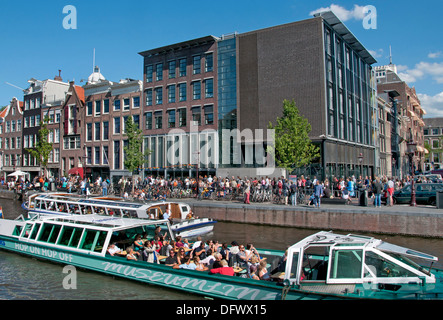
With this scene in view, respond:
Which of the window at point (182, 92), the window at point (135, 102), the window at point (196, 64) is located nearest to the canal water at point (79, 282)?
the window at point (182, 92)

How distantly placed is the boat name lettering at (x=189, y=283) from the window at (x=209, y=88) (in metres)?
28.2

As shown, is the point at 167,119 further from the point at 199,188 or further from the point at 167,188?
the point at 199,188

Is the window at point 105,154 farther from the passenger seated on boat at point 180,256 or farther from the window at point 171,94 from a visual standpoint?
the passenger seated on boat at point 180,256

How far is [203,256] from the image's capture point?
11.7m

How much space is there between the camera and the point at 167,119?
40906 millimetres

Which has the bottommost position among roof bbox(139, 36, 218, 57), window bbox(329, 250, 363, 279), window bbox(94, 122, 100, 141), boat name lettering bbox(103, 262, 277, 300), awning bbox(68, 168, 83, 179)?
boat name lettering bbox(103, 262, 277, 300)

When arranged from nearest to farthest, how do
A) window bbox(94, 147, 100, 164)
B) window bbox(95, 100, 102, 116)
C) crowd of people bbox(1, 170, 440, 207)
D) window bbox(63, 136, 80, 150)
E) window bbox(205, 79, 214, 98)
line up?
1. crowd of people bbox(1, 170, 440, 207)
2. window bbox(205, 79, 214, 98)
3. window bbox(94, 147, 100, 164)
4. window bbox(95, 100, 102, 116)
5. window bbox(63, 136, 80, 150)

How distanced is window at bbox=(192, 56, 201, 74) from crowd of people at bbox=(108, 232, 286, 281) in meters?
28.7

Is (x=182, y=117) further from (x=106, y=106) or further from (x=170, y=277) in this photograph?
(x=170, y=277)

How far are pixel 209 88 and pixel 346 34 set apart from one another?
15974 millimetres

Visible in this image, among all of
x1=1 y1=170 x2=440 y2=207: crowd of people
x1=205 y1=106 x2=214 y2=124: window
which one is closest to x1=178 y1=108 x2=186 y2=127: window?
x1=205 y1=106 x2=214 y2=124: window

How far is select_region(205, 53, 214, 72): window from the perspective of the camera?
126ft

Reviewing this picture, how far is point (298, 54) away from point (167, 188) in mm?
17891

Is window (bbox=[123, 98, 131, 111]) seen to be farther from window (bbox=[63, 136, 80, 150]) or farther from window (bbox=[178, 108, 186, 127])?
window (bbox=[63, 136, 80, 150])
